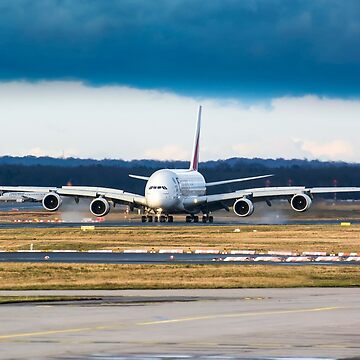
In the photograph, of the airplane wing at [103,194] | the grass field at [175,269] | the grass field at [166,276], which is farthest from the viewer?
the airplane wing at [103,194]

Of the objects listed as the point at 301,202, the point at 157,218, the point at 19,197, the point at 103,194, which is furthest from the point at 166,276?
the point at 19,197

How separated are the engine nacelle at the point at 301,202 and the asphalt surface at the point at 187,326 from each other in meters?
63.3

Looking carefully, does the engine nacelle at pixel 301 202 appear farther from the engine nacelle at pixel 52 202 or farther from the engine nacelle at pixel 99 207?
the engine nacelle at pixel 52 202

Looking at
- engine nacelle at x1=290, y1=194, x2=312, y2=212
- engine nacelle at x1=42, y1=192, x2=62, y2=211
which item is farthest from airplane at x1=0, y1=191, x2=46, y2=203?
engine nacelle at x1=290, y1=194, x2=312, y2=212

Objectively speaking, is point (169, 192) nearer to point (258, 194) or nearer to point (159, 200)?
point (159, 200)

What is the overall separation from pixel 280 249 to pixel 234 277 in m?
20.0

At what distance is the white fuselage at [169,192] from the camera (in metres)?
96.3

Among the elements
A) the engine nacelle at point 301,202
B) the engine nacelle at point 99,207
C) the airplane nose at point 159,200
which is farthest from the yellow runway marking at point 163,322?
the engine nacelle at point 99,207

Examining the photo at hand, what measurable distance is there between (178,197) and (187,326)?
244ft

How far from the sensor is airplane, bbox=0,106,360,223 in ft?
317

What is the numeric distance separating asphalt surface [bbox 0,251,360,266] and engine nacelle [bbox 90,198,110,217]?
136 ft

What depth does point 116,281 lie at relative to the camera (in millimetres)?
37750

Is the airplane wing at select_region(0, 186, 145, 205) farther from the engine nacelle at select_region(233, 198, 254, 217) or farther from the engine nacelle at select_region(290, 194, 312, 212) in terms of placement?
the engine nacelle at select_region(290, 194, 312, 212)

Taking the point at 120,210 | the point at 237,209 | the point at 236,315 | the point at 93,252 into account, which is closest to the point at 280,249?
the point at 93,252
